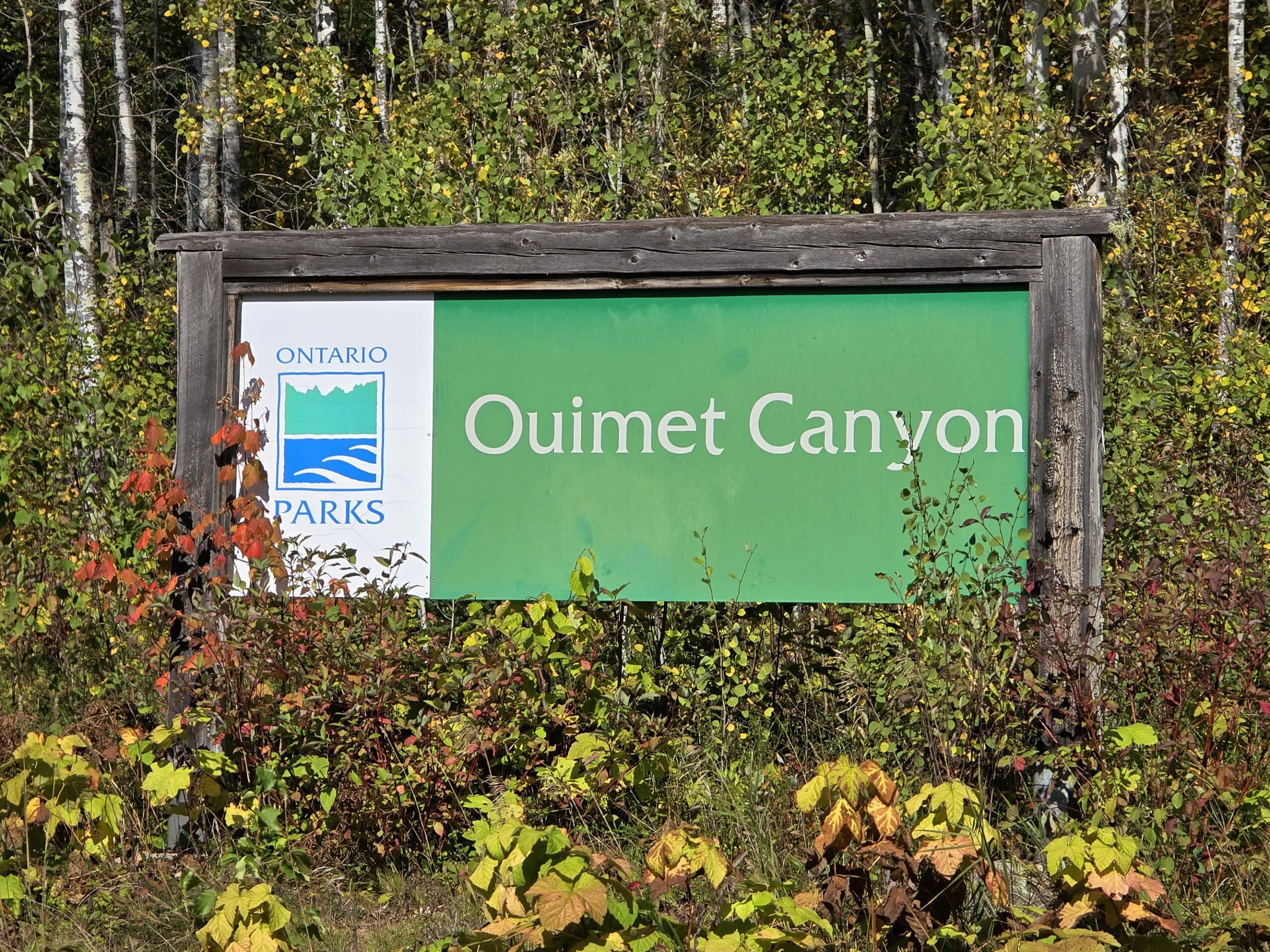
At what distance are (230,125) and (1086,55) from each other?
→ 1069 cm

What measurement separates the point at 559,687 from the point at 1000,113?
5.55 m

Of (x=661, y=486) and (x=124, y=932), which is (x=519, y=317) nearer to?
(x=661, y=486)

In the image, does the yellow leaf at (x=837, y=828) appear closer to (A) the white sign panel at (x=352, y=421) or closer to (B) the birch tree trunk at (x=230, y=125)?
(A) the white sign panel at (x=352, y=421)

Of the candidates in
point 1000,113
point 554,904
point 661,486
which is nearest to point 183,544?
point 661,486

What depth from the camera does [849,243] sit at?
3820mm

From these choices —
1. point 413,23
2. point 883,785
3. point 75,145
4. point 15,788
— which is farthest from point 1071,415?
point 413,23

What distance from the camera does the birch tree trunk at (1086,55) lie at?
10.4 metres

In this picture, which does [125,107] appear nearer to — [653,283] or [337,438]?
[337,438]

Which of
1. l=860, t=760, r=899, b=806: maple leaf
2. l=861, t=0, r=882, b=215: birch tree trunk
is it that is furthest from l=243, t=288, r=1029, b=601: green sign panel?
l=861, t=0, r=882, b=215: birch tree trunk

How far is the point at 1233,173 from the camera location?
9.52 metres

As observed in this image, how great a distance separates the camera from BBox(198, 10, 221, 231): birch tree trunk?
12.9 m

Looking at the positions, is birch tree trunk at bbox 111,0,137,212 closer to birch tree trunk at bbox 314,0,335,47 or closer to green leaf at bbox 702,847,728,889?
birch tree trunk at bbox 314,0,335,47

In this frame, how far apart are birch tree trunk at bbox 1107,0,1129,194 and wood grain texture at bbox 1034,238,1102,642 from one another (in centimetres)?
746

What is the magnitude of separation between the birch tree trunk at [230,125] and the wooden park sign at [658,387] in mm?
8493
